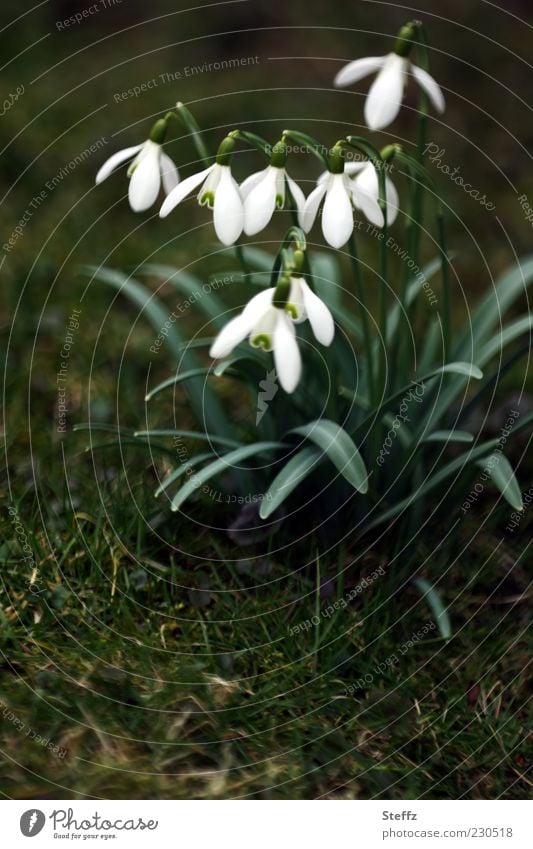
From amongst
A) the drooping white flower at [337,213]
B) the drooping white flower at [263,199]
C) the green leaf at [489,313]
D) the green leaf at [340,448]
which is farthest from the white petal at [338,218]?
the green leaf at [489,313]

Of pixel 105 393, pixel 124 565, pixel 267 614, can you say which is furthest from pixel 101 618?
pixel 105 393

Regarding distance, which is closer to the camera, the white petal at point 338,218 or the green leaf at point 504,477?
the white petal at point 338,218

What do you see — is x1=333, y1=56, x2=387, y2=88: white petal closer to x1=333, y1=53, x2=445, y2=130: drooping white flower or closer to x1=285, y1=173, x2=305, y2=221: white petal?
x1=333, y1=53, x2=445, y2=130: drooping white flower

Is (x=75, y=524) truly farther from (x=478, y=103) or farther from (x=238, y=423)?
(x=478, y=103)

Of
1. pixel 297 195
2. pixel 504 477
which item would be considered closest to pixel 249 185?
pixel 297 195

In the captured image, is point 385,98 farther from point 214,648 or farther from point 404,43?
point 214,648

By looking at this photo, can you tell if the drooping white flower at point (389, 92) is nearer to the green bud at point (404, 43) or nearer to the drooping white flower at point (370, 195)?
the green bud at point (404, 43)
